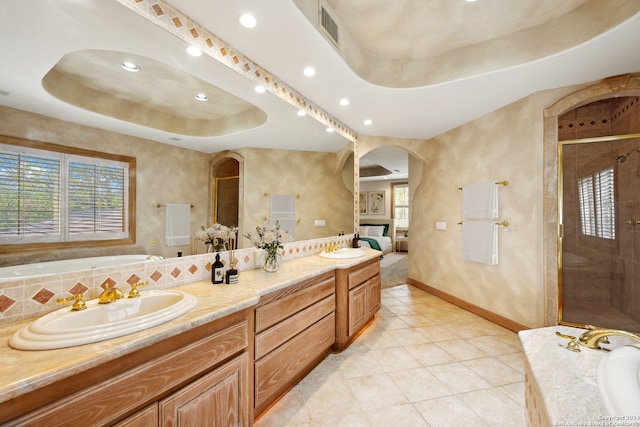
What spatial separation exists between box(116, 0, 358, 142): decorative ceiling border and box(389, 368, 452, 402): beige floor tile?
2.49 metres

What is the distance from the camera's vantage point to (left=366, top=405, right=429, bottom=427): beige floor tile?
156 centimetres

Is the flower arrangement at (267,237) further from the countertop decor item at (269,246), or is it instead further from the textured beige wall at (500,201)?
the textured beige wall at (500,201)

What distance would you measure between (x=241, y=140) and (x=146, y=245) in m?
0.95

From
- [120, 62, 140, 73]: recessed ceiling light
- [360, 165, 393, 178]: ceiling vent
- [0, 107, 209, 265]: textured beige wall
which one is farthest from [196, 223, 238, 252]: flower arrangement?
[360, 165, 393, 178]: ceiling vent

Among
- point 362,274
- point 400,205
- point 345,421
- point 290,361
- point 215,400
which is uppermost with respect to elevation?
point 400,205

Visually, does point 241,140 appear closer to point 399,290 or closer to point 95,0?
point 95,0

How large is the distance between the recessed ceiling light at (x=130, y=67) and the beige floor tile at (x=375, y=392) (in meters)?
2.42

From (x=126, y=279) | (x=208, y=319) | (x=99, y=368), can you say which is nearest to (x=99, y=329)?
(x=99, y=368)

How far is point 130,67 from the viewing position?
1.38 m

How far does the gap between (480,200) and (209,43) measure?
126 inches

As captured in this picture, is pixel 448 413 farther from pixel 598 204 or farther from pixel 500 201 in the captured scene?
pixel 598 204

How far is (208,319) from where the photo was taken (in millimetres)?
1085

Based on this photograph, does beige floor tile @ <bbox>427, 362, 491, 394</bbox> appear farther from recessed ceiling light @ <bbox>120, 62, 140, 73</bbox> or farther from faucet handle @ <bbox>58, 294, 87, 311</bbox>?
recessed ceiling light @ <bbox>120, 62, 140, 73</bbox>

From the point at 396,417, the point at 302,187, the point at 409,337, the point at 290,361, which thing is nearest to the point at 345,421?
the point at 396,417
